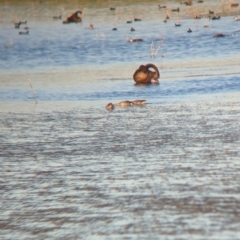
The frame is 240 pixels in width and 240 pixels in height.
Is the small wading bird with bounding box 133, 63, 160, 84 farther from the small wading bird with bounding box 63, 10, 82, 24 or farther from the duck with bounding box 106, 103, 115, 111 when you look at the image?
the small wading bird with bounding box 63, 10, 82, 24

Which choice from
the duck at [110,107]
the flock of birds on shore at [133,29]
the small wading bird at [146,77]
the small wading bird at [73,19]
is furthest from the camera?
the small wading bird at [73,19]

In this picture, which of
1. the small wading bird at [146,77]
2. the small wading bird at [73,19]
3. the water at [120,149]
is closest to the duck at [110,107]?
the water at [120,149]

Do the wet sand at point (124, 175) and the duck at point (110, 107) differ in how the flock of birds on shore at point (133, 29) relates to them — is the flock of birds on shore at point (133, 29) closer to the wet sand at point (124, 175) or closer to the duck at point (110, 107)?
the duck at point (110, 107)

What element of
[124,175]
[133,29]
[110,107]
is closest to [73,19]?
[133,29]

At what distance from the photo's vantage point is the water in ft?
27.4

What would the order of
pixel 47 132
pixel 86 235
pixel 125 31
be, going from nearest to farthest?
1. pixel 86 235
2. pixel 47 132
3. pixel 125 31

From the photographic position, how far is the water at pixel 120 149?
8344 mm

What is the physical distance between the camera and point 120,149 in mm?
12383

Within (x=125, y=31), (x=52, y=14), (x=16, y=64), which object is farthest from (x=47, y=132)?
(x=52, y=14)

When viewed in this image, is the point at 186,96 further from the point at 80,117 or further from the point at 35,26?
the point at 35,26

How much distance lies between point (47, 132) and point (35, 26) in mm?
33816

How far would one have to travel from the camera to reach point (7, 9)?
57875mm

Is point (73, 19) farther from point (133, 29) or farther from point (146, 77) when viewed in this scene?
point (146, 77)

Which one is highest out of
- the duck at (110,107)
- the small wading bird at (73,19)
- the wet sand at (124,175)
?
the small wading bird at (73,19)
